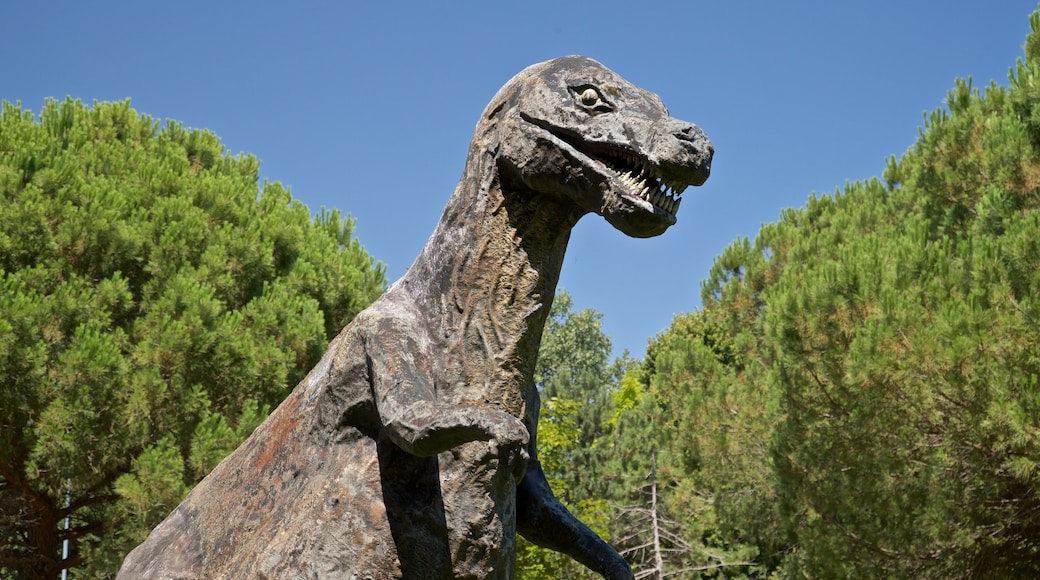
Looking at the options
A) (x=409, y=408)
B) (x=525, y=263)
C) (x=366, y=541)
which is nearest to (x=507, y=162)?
(x=525, y=263)

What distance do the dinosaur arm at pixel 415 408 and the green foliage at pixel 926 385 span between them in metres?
7.42

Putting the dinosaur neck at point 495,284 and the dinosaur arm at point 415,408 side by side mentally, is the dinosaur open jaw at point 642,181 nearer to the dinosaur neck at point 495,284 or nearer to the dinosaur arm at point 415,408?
the dinosaur neck at point 495,284

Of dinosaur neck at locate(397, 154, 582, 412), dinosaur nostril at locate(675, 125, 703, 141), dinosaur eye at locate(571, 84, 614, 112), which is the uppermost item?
dinosaur eye at locate(571, 84, 614, 112)

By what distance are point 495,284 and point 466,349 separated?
216mm

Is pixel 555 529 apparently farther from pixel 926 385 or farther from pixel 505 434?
pixel 926 385

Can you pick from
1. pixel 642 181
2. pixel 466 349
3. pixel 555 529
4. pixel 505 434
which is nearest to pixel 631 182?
pixel 642 181

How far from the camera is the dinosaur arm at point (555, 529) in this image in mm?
3957

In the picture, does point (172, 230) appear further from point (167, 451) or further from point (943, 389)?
point (943, 389)

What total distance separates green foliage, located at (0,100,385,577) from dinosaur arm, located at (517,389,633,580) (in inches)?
320

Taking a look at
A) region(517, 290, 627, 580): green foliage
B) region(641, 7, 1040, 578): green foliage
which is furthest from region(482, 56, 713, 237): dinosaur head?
region(517, 290, 627, 580): green foliage

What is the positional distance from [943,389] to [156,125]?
1079 cm

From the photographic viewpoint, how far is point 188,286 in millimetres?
12555

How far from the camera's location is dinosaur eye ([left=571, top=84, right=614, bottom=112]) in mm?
3482

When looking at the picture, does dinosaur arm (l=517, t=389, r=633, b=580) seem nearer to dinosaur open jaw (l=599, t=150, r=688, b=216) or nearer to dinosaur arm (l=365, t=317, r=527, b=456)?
dinosaur arm (l=365, t=317, r=527, b=456)
